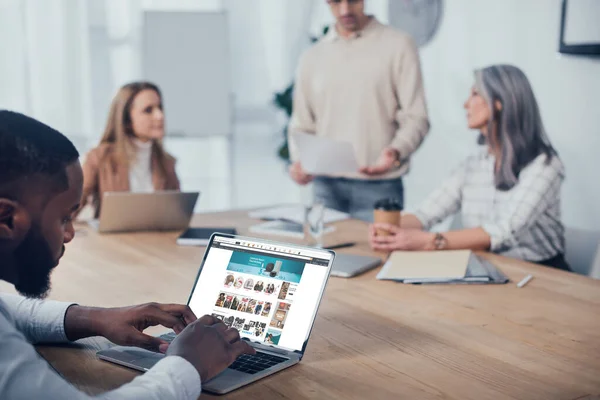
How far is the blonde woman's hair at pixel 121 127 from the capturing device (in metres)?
2.93

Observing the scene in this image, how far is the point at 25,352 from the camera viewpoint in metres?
0.91

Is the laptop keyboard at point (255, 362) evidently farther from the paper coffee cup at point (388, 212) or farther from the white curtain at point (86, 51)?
the white curtain at point (86, 51)

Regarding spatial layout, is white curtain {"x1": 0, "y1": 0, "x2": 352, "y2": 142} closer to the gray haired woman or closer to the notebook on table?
the gray haired woman

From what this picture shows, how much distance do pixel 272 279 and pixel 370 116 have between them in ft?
6.85

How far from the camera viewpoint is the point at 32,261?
3.29ft

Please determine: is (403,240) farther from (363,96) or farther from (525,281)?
(363,96)

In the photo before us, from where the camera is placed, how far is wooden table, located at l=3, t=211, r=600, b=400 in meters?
1.19

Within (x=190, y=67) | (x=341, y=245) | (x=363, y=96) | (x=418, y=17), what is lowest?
(x=341, y=245)

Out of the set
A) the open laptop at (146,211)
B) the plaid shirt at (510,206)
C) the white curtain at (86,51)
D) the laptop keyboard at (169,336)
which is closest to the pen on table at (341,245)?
the plaid shirt at (510,206)

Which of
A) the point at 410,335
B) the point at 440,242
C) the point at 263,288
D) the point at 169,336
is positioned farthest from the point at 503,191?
the point at 169,336

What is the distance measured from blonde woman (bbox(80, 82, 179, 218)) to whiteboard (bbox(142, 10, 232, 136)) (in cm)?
129

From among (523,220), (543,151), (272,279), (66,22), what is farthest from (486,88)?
(66,22)

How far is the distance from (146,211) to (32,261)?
53.8 inches

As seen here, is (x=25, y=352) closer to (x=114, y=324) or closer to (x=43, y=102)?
(x=114, y=324)
